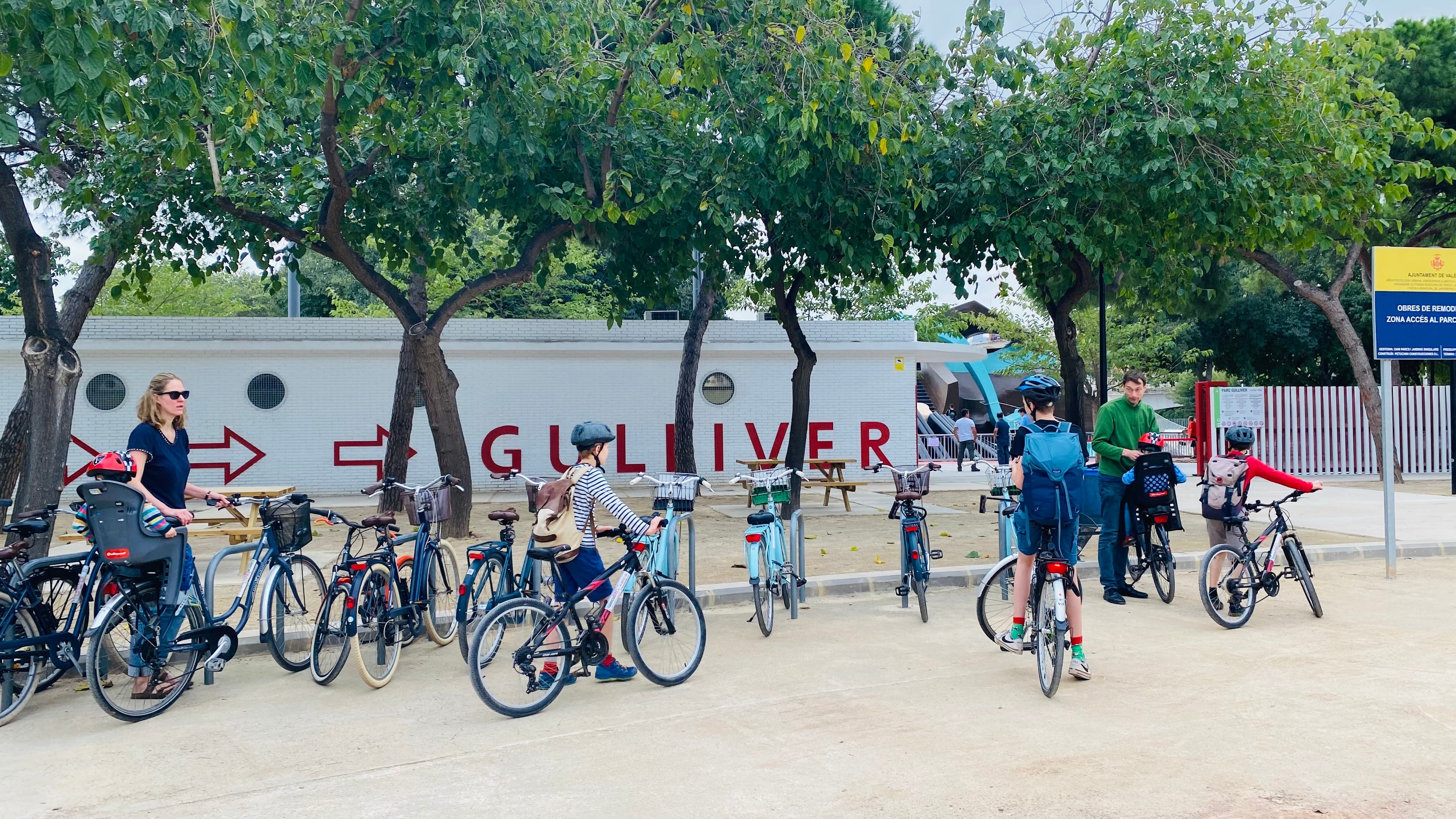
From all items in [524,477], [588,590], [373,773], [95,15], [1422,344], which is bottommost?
[373,773]

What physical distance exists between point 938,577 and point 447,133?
716 centimetres

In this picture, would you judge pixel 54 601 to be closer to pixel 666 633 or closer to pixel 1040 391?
pixel 666 633

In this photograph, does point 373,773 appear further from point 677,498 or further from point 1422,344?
point 1422,344

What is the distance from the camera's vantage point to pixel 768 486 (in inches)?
328

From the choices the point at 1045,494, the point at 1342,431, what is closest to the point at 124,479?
the point at 1045,494

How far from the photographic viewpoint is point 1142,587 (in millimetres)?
9656

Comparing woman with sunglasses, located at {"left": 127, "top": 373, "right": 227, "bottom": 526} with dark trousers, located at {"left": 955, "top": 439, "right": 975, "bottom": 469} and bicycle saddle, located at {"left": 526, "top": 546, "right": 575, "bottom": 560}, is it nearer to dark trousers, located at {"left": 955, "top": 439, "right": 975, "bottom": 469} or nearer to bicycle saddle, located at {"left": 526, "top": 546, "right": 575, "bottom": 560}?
bicycle saddle, located at {"left": 526, "top": 546, "right": 575, "bottom": 560}

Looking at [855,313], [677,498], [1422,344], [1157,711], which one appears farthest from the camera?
[855,313]

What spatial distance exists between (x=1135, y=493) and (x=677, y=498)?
3.61 meters

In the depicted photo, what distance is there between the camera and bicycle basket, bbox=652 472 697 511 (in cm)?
775

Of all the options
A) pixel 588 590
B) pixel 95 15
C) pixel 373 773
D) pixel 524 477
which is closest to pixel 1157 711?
pixel 588 590

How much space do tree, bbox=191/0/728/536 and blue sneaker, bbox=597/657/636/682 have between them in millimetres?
5037

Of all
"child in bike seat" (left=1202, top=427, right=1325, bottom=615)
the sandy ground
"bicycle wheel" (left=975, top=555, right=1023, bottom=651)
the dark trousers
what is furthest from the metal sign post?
the dark trousers

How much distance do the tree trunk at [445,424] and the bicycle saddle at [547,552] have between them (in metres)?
6.77
